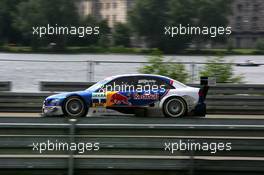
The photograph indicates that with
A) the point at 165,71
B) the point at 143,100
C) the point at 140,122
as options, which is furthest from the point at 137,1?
the point at 140,122

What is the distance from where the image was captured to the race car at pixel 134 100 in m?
13.3

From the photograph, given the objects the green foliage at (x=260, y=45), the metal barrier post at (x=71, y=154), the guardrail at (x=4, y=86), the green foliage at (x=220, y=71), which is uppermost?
the green foliage at (x=260, y=45)

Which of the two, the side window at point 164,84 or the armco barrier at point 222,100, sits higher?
the side window at point 164,84

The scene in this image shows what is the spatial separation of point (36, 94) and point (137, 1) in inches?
517

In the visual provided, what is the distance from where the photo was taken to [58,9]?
26297 millimetres

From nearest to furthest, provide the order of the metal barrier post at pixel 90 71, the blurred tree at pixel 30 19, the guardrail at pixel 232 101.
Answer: the guardrail at pixel 232 101, the metal barrier post at pixel 90 71, the blurred tree at pixel 30 19

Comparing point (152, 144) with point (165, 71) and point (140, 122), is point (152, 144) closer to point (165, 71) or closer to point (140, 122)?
point (140, 122)

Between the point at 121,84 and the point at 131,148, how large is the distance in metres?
6.70

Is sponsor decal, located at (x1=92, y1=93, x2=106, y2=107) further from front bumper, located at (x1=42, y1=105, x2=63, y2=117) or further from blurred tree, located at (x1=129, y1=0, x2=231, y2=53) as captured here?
blurred tree, located at (x1=129, y1=0, x2=231, y2=53)

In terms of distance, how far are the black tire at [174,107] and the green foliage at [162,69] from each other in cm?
478

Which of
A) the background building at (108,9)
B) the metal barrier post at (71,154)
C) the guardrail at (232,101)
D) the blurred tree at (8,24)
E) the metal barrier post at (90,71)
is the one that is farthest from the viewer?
the background building at (108,9)

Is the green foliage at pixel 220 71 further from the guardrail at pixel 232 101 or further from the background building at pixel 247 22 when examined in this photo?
the background building at pixel 247 22

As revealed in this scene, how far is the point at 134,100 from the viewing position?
13375mm

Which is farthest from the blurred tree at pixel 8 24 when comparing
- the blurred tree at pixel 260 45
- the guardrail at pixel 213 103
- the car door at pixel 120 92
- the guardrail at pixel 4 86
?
the car door at pixel 120 92
